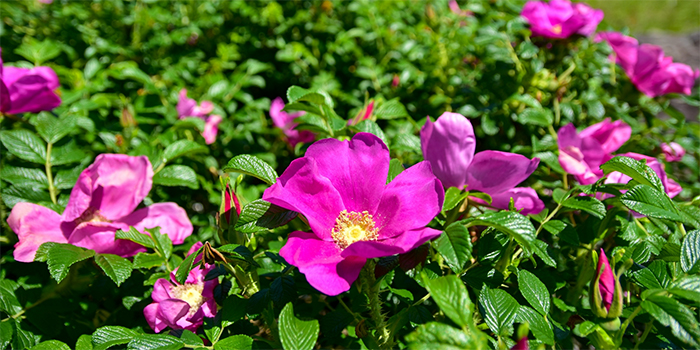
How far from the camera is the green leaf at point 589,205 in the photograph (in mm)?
905

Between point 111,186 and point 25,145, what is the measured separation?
15.0 inches

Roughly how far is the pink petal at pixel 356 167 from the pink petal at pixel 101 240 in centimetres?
52

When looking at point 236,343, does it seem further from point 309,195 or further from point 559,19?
point 559,19

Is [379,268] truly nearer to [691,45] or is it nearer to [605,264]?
[605,264]

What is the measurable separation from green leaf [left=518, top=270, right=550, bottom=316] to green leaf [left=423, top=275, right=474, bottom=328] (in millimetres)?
218

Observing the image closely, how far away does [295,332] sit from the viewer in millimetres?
755

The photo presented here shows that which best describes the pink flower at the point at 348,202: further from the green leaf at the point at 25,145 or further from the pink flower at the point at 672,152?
the pink flower at the point at 672,152

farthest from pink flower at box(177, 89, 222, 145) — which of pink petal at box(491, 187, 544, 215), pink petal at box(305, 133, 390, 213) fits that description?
pink petal at box(491, 187, 544, 215)

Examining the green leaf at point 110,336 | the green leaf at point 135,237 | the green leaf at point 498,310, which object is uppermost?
the green leaf at point 135,237

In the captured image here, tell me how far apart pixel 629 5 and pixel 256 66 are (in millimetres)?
8966

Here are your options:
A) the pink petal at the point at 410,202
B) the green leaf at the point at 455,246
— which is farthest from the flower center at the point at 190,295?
the green leaf at the point at 455,246

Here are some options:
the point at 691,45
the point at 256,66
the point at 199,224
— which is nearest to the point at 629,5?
the point at 691,45

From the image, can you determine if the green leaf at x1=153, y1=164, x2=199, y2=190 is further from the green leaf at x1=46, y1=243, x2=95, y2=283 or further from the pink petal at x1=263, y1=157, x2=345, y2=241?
the pink petal at x1=263, y1=157, x2=345, y2=241

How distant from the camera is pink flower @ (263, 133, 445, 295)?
2.48 ft
